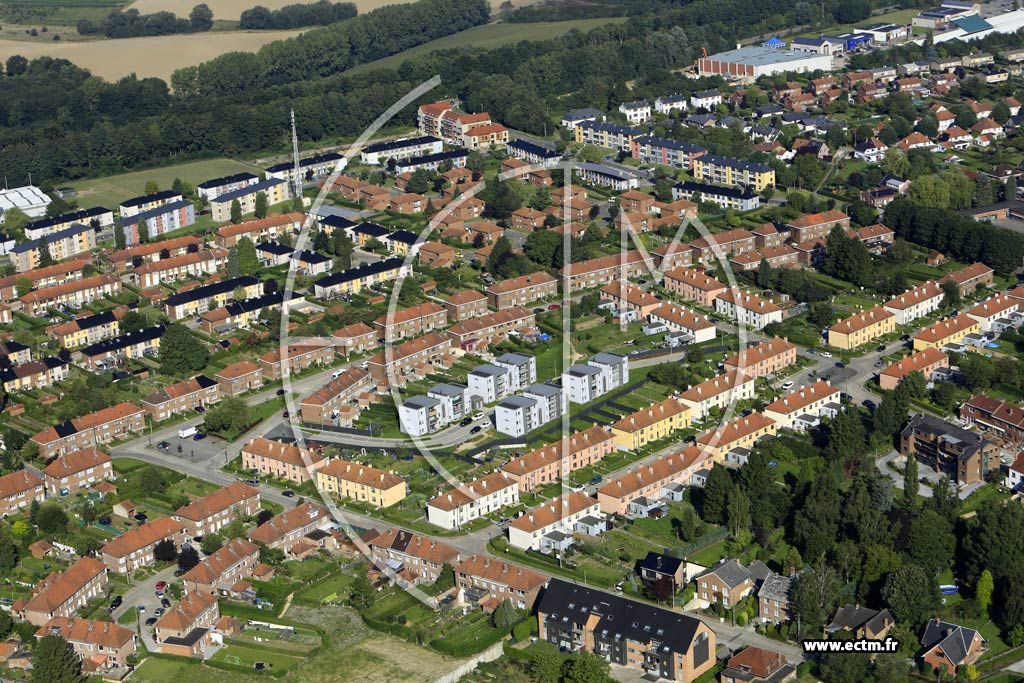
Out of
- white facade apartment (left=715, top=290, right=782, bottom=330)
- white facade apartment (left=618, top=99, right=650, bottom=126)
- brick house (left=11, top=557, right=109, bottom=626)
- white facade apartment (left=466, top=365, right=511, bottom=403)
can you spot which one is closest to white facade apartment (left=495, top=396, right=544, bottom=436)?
white facade apartment (left=466, top=365, right=511, bottom=403)

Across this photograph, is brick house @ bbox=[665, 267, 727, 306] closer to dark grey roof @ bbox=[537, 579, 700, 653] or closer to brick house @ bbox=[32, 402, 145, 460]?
brick house @ bbox=[32, 402, 145, 460]

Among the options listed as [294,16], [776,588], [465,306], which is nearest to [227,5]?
[294,16]

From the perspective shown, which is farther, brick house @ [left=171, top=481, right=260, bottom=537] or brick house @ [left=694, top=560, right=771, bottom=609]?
brick house @ [left=171, top=481, right=260, bottom=537]

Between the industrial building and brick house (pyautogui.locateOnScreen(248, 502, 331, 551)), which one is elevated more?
the industrial building

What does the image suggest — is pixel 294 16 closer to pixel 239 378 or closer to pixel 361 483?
pixel 239 378

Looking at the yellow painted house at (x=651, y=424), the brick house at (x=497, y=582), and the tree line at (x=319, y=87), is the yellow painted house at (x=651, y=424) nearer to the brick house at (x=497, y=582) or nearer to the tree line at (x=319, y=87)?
the brick house at (x=497, y=582)
